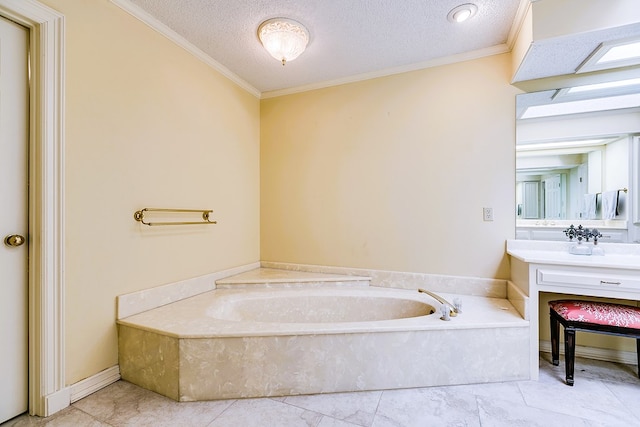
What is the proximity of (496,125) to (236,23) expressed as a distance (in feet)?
6.76

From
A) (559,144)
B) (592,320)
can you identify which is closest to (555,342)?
(592,320)

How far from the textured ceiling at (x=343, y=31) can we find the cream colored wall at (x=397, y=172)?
0.19 metres

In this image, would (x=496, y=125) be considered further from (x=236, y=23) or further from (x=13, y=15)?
(x=13, y=15)

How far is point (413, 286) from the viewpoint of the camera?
246cm

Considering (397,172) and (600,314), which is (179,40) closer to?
(397,172)

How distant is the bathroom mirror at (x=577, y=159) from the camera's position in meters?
1.93

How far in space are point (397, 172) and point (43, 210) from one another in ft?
7.80

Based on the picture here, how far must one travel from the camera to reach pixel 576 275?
1693 millimetres

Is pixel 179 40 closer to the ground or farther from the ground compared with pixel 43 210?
farther from the ground

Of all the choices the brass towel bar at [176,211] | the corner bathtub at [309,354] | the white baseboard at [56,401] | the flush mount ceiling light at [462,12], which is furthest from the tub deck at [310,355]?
the flush mount ceiling light at [462,12]

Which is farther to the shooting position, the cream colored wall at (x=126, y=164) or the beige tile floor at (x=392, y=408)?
the cream colored wall at (x=126, y=164)

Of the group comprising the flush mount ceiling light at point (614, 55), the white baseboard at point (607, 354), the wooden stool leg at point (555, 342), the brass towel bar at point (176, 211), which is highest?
the flush mount ceiling light at point (614, 55)

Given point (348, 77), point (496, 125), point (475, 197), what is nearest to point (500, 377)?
point (475, 197)

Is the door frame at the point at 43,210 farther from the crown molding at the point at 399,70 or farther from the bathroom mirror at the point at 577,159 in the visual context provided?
the bathroom mirror at the point at 577,159
